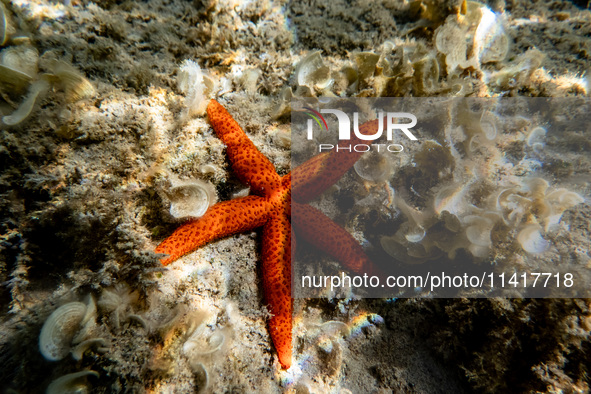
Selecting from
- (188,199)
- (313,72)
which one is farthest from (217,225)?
(313,72)

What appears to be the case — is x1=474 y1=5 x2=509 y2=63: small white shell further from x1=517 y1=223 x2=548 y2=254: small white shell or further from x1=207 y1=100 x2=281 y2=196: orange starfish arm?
x1=207 y1=100 x2=281 y2=196: orange starfish arm

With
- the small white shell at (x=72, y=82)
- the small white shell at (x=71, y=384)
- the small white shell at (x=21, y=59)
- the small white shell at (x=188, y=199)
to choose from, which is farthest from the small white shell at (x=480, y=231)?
the small white shell at (x=21, y=59)

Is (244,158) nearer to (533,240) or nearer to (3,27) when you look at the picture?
(3,27)

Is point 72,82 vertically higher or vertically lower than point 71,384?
higher

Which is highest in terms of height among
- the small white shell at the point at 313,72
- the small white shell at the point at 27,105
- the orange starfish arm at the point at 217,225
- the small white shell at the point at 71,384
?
the small white shell at the point at 313,72

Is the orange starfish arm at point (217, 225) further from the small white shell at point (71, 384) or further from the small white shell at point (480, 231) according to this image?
the small white shell at point (480, 231)
